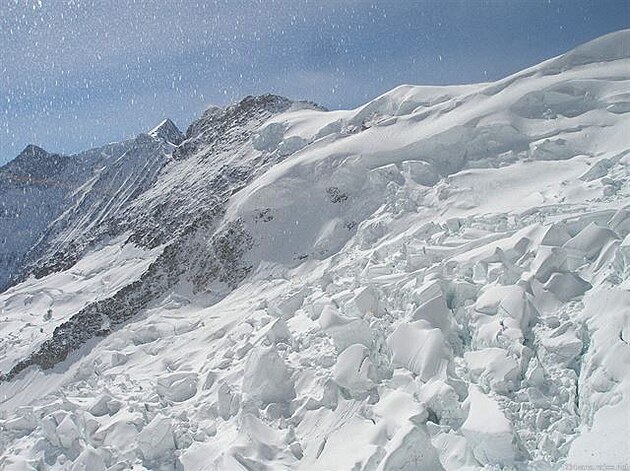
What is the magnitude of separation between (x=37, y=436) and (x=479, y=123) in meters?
21.7

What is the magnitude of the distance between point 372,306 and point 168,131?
79.4 m

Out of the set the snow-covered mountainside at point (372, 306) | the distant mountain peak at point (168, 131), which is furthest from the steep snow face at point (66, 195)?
the snow-covered mountainside at point (372, 306)

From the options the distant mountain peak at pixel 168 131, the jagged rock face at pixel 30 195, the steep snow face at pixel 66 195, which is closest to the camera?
the steep snow face at pixel 66 195

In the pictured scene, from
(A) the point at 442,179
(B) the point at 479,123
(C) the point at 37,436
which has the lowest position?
(C) the point at 37,436

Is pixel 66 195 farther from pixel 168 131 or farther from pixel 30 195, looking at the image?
pixel 168 131

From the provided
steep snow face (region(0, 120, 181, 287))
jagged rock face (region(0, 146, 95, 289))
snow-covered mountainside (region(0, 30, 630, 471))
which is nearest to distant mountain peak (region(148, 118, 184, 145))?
steep snow face (region(0, 120, 181, 287))

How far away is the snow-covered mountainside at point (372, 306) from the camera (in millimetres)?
10305

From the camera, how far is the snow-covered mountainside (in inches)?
406

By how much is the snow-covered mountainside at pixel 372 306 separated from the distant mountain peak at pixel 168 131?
4521 cm

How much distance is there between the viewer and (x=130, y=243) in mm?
41000

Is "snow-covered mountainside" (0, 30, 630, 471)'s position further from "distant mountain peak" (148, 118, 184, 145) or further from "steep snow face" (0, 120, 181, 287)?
"distant mountain peak" (148, 118, 184, 145)

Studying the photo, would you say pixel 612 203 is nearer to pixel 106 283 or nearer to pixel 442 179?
pixel 442 179

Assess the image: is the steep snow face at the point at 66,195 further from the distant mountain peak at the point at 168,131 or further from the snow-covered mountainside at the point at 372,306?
the snow-covered mountainside at the point at 372,306

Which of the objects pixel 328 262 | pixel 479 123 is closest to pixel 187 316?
pixel 328 262
